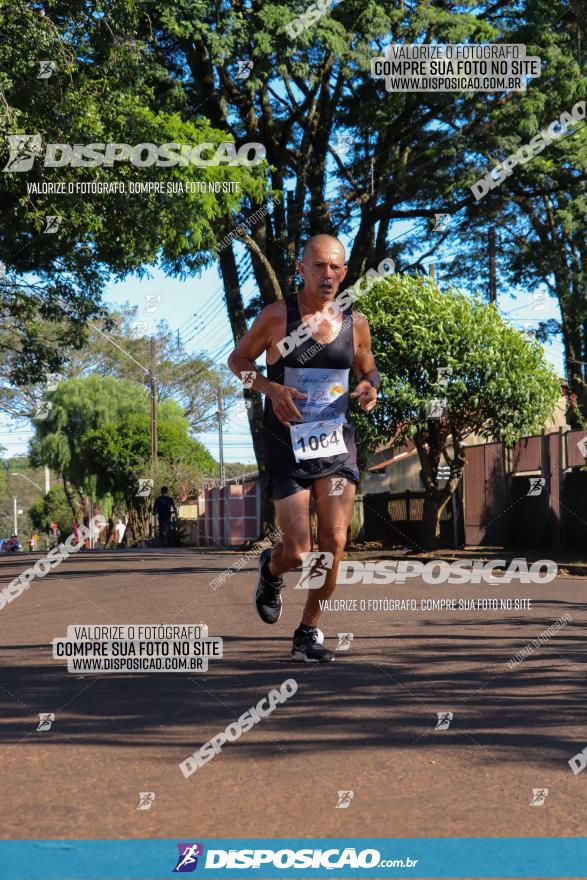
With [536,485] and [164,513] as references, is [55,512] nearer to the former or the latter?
[164,513]

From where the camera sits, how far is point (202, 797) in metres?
3.53

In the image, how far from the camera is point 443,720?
182 inches

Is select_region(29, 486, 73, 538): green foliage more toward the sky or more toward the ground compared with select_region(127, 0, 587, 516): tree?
more toward the ground

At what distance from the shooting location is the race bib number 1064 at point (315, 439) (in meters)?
5.92

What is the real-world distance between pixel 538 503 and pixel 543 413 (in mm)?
1712

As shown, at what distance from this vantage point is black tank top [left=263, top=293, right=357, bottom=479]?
5957 mm

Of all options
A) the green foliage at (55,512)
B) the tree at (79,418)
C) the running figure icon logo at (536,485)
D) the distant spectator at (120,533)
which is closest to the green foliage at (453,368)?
the running figure icon logo at (536,485)

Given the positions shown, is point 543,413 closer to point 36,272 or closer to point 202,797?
point 36,272

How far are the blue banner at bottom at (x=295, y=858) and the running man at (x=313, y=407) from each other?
2906 millimetres

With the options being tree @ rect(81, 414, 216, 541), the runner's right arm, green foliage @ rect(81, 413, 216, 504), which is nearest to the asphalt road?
the runner's right arm

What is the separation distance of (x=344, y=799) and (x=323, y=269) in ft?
10.4

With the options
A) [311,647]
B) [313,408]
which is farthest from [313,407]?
[311,647]

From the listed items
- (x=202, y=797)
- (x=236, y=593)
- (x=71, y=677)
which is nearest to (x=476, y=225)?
(x=236, y=593)

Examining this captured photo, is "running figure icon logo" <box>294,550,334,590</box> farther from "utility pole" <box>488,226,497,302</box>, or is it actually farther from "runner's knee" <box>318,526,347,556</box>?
"utility pole" <box>488,226,497,302</box>
